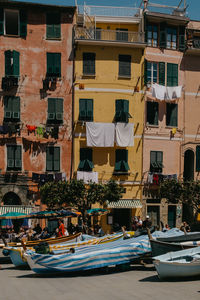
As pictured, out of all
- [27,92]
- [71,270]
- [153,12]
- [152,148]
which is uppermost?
[153,12]

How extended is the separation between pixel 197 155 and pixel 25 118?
52.1 feet

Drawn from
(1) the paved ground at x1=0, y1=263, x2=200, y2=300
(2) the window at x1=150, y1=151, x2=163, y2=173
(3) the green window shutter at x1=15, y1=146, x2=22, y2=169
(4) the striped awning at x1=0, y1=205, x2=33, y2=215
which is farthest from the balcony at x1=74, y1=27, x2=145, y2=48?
(1) the paved ground at x1=0, y1=263, x2=200, y2=300

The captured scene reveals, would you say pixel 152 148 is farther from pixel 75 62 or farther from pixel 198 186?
pixel 75 62

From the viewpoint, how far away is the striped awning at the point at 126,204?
139 ft

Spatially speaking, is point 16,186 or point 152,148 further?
point 152,148

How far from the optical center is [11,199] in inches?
1655

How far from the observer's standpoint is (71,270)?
76.4 ft

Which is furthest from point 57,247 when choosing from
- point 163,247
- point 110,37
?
point 110,37

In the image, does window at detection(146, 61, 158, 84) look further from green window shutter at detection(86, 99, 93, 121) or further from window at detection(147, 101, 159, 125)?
green window shutter at detection(86, 99, 93, 121)

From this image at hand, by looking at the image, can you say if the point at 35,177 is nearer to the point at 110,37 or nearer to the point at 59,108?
the point at 59,108

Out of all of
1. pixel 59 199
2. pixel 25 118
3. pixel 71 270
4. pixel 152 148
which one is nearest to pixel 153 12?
pixel 152 148

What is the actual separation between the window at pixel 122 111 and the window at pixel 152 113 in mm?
2087

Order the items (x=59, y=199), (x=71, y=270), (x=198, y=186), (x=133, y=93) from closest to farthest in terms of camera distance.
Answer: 1. (x=71, y=270)
2. (x=59, y=199)
3. (x=198, y=186)
4. (x=133, y=93)

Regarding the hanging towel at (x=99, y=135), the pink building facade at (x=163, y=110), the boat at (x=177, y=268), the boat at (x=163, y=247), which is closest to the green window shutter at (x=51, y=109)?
the hanging towel at (x=99, y=135)
